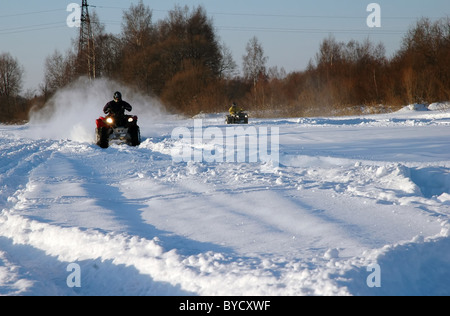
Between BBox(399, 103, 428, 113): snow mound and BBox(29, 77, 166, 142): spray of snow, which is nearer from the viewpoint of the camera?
BBox(29, 77, 166, 142): spray of snow

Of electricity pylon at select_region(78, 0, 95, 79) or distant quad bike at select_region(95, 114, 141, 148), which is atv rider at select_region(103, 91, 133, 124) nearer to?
distant quad bike at select_region(95, 114, 141, 148)

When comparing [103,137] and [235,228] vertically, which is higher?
[103,137]

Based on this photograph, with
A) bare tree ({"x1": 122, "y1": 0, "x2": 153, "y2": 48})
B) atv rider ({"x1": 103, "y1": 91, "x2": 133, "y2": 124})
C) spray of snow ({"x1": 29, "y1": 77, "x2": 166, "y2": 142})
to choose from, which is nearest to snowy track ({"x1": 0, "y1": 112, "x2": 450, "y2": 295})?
atv rider ({"x1": 103, "y1": 91, "x2": 133, "y2": 124})

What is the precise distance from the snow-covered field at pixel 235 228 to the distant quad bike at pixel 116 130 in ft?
16.5

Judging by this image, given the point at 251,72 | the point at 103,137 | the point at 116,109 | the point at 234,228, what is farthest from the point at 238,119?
the point at 251,72

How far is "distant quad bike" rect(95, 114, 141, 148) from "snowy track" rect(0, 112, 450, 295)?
197 inches

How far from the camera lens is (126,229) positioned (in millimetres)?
5125

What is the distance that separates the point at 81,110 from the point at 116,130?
43.6ft

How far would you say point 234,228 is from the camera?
513cm

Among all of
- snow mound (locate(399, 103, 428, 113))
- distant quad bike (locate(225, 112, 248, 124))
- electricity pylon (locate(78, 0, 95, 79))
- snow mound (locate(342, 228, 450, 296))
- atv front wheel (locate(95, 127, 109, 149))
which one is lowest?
snow mound (locate(342, 228, 450, 296))

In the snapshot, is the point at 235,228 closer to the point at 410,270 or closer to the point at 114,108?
the point at 410,270

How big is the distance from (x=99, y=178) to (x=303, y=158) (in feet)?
13.8

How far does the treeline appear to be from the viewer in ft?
122

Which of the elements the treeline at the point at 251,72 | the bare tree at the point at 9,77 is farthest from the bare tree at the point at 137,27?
the bare tree at the point at 9,77
